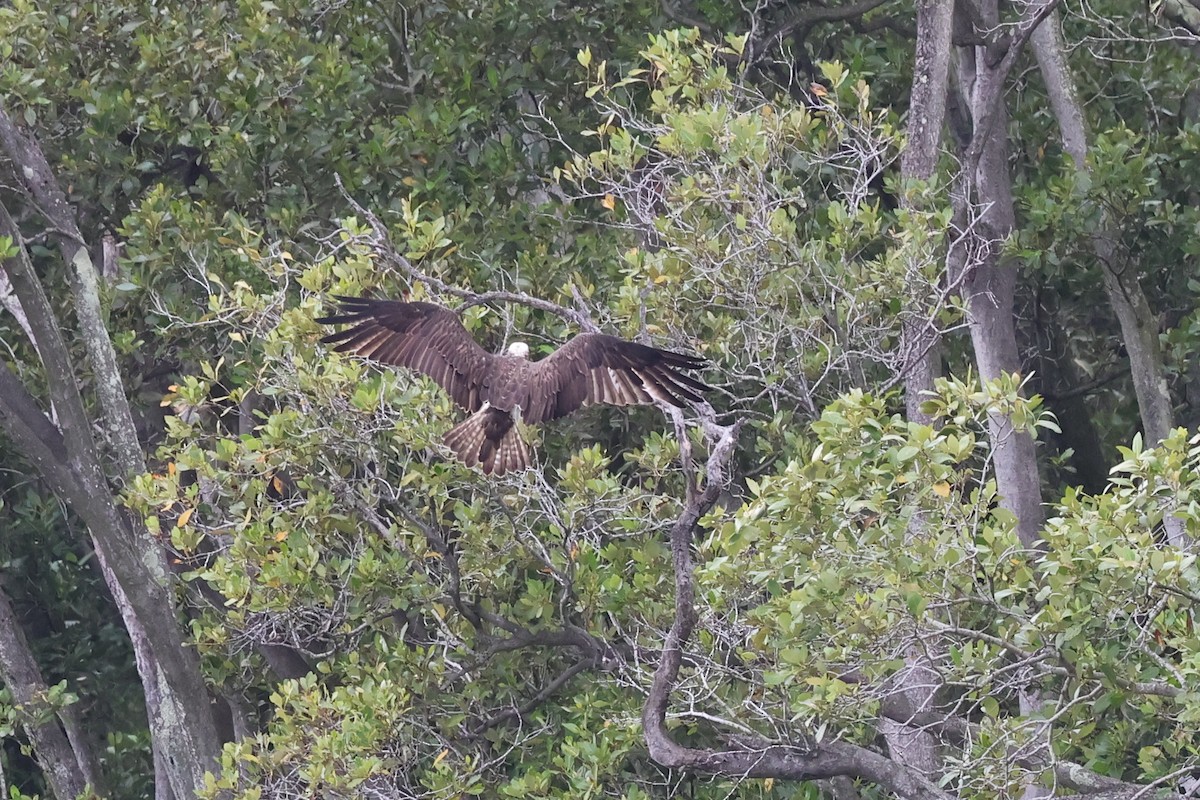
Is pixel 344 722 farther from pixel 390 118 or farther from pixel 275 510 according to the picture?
pixel 390 118

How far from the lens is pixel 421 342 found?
7.68 metres

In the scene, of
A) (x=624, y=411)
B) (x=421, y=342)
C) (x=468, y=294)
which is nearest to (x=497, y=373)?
(x=421, y=342)

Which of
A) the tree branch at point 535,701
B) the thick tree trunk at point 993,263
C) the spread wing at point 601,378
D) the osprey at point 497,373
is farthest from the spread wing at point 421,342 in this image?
the thick tree trunk at point 993,263

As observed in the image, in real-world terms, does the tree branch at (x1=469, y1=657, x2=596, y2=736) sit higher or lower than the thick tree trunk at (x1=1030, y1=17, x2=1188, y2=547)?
lower

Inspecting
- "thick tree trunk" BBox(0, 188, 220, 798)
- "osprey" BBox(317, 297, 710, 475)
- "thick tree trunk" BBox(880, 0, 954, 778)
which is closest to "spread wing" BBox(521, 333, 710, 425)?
"osprey" BBox(317, 297, 710, 475)

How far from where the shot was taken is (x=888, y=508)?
615 centimetres

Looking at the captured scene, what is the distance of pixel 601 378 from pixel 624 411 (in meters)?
1.88

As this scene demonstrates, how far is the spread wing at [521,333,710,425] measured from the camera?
7484mm

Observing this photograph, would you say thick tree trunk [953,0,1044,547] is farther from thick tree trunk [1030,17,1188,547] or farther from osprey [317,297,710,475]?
osprey [317,297,710,475]

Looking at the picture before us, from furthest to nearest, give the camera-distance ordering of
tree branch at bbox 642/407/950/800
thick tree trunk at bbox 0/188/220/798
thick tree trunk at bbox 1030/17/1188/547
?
1. thick tree trunk at bbox 1030/17/1188/547
2. thick tree trunk at bbox 0/188/220/798
3. tree branch at bbox 642/407/950/800

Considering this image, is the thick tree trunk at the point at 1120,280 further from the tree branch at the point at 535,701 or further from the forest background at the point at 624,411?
the tree branch at the point at 535,701

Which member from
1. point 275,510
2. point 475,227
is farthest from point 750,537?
point 475,227

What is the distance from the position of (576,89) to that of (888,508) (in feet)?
16.3

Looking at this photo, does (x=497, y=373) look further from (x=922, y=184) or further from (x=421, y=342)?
(x=922, y=184)
